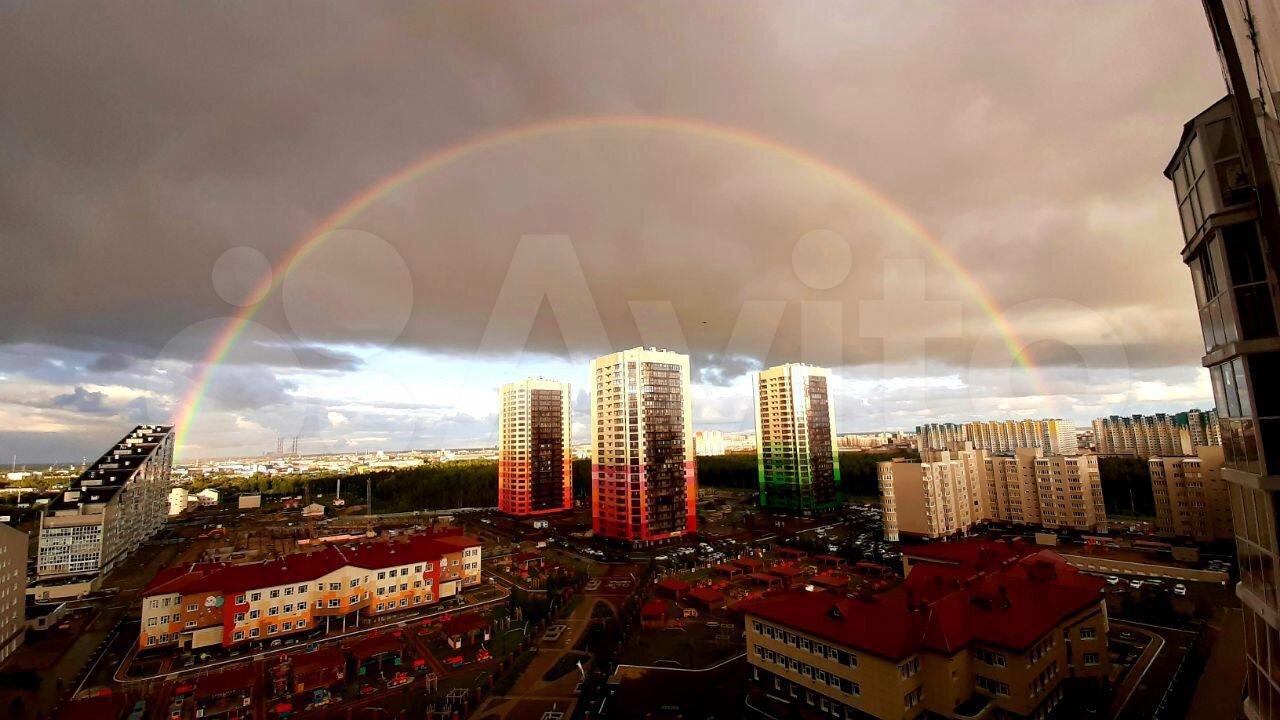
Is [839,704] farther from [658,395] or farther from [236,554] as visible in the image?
[236,554]

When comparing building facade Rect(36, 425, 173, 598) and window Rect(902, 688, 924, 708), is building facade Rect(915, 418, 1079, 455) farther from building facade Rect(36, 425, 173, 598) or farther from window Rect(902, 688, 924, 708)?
building facade Rect(36, 425, 173, 598)

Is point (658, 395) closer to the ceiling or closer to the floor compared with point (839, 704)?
closer to the ceiling

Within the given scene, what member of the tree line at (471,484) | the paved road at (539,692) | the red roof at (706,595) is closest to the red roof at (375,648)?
the paved road at (539,692)

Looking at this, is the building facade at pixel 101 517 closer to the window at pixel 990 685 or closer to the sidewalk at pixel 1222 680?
the window at pixel 990 685

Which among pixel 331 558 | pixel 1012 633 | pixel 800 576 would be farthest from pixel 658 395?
pixel 1012 633

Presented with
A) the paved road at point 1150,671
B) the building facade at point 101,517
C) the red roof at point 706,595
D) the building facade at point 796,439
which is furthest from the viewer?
the building facade at point 796,439

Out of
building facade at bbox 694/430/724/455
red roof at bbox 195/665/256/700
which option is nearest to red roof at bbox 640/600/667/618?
red roof at bbox 195/665/256/700

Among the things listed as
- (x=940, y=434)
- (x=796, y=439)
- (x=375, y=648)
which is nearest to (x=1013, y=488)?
(x=796, y=439)
